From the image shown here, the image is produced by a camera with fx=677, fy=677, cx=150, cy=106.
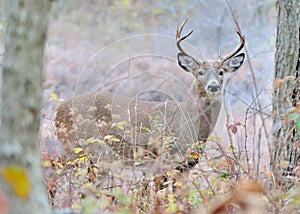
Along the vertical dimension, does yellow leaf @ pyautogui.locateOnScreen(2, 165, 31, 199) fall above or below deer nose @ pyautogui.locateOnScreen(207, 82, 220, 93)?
above

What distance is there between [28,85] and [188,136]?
4.57m

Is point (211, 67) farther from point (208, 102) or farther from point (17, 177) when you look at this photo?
point (17, 177)

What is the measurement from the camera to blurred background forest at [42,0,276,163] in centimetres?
1252

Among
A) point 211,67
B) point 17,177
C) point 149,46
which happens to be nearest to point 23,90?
point 17,177

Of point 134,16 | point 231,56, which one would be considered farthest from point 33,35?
point 134,16

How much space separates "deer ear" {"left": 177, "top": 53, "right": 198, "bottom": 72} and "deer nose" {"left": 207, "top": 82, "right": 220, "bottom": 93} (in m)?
0.50

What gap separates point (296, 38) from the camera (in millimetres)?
6008

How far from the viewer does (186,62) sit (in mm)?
7984

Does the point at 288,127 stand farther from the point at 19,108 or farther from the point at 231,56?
the point at 19,108

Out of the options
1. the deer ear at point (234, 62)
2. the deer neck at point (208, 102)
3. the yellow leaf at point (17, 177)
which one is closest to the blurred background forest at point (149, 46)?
the deer neck at point (208, 102)

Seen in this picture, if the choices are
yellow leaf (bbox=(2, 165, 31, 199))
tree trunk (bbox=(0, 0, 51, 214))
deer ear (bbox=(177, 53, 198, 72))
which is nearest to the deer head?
deer ear (bbox=(177, 53, 198, 72))

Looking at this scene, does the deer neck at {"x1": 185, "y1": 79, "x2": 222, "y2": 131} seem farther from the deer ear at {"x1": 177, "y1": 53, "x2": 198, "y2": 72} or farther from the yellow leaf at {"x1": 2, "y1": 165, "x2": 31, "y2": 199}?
the yellow leaf at {"x1": 2, "y1": 165, "x2": 31, "y2": 199}

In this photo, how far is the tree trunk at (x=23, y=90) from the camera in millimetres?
2639

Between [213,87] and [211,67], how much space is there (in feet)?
1.06
